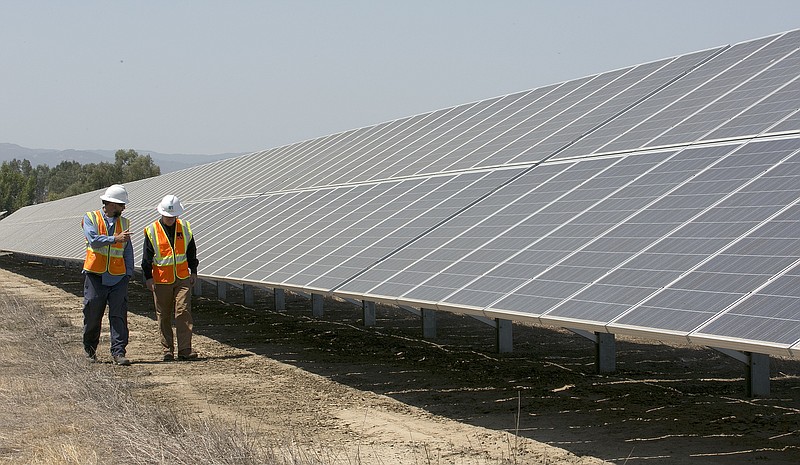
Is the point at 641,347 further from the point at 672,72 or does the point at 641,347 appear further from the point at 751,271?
the point at 751,271

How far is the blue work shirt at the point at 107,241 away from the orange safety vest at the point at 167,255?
56 centimetres

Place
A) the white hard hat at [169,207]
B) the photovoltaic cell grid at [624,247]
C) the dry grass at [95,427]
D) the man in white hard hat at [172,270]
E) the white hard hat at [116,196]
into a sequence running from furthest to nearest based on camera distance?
the man in white hard hat at [172,270] < the white hard hat at [169,207] < the white hard hat at [116,196] < the photovoltaic cell grid at [624,247] < the dry grass at [95,427]

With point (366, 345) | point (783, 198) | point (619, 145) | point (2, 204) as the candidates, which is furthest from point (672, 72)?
point (2, 204)

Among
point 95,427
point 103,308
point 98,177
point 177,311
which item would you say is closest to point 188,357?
point 177,311

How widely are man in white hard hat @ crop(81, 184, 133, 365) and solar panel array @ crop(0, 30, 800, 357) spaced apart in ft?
6.84

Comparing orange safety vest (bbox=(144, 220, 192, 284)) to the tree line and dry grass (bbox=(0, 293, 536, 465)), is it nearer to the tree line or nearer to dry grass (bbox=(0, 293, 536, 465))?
dry grass (bbox=(0, 293, 536, 465))

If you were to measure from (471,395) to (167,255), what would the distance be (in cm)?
550

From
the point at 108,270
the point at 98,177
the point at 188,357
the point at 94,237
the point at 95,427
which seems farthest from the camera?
the point at 98,177

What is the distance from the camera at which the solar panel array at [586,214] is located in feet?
28.9

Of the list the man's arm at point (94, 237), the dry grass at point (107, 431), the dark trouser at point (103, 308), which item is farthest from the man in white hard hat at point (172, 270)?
the dry grass at point (107, 431)

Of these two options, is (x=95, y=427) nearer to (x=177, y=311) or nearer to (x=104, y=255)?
(x=104, y=255)

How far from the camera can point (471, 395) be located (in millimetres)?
12008

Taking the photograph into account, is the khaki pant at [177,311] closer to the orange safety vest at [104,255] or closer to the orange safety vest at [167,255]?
the orange safety vest at [167,255]

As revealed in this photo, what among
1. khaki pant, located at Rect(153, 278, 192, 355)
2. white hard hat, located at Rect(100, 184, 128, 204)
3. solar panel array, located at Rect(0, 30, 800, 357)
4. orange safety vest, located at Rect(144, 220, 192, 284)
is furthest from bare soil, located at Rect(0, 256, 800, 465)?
white hard hat, located at Rect(100, 184, 128, 204)
